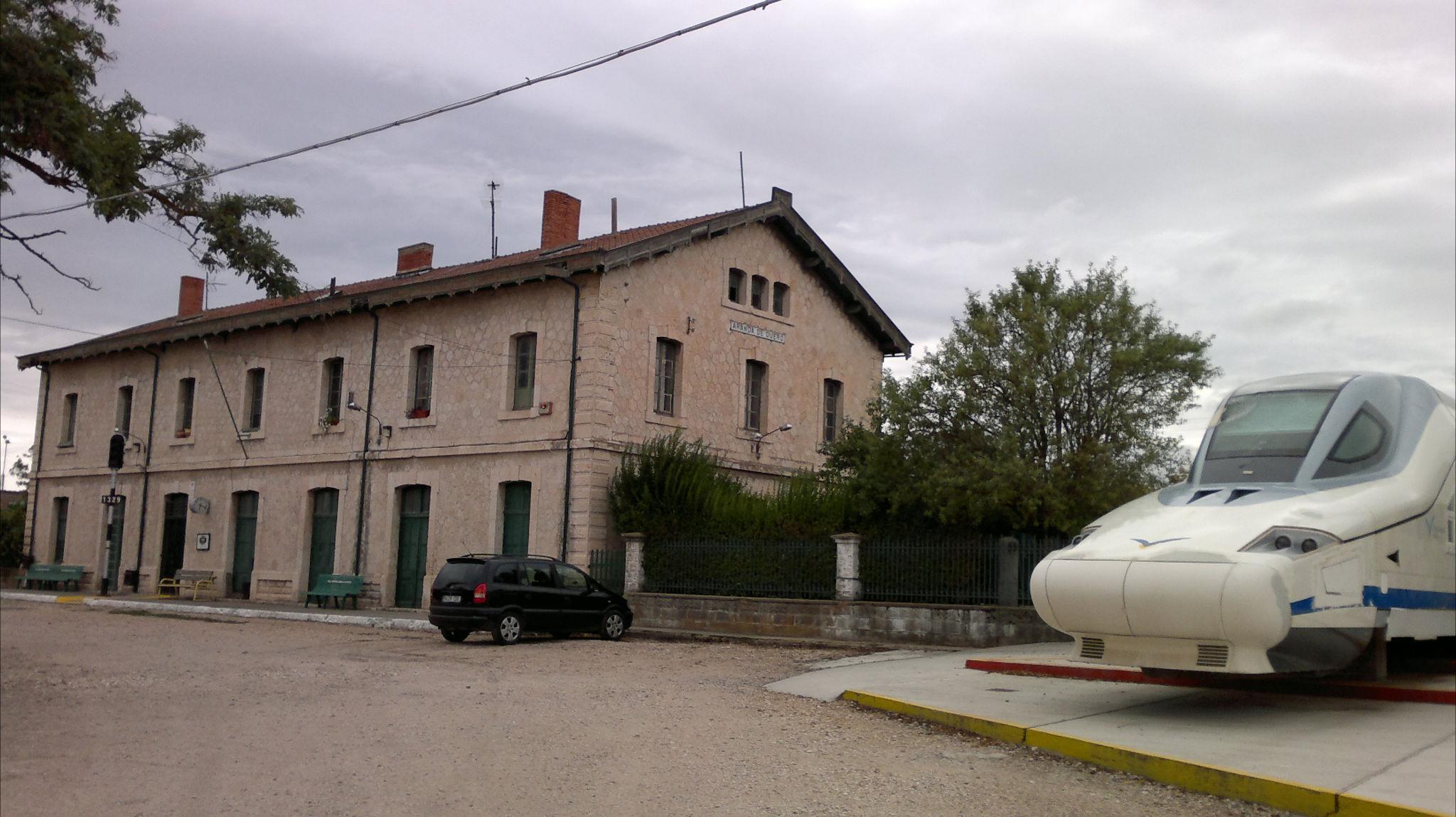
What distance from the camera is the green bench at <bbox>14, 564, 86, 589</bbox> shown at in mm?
34156

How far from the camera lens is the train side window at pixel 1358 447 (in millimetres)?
9695

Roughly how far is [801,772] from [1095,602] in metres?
2.67

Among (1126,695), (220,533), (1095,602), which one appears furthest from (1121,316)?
(220,533)

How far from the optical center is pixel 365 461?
27750mm

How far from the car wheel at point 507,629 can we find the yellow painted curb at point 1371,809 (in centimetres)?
1329

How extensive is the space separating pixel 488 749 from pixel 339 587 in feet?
60.5

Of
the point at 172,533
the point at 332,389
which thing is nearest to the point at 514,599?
the point at 332,389

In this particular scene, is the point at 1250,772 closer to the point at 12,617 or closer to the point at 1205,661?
the point at 1205,661

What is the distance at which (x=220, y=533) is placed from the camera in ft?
102

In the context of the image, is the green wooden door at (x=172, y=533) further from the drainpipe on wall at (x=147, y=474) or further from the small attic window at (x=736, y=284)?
the small attic window at (x=736, y=284)

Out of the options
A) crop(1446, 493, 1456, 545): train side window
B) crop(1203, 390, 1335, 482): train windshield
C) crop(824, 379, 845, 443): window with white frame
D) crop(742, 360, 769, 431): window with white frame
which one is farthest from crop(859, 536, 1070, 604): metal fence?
crop(824, 379, 845, 443): window with white frame

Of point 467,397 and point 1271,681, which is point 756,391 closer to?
point 467,397

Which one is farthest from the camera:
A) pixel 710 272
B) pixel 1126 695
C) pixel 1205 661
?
pixel 710 272

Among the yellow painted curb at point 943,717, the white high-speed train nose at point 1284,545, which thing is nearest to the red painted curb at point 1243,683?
the white high-speed train nose at point 1284,545
